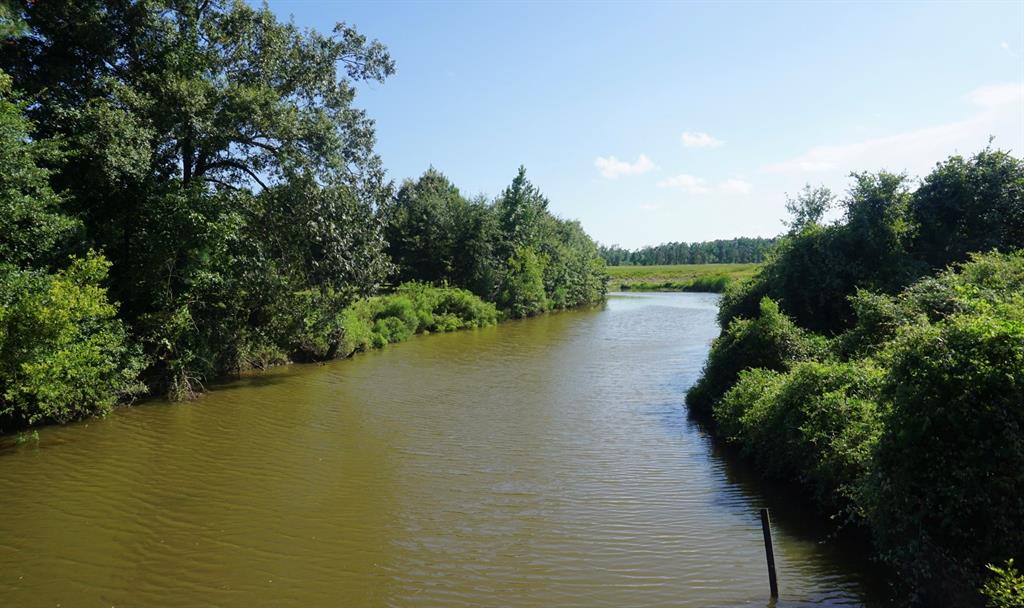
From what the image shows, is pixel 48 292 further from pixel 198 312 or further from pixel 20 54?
pixel 20 54

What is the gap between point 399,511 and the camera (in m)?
10.8

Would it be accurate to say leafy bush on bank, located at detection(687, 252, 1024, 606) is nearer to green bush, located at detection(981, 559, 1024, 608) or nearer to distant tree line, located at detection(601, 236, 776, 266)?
green bush, located at detection(981, 559, 1024, 608)

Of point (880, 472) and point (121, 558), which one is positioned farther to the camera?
point (121, 558)

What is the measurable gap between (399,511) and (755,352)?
11.0m

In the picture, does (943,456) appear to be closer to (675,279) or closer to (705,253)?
(675,279)

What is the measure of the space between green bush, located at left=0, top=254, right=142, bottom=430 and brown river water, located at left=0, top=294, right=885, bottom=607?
979mm

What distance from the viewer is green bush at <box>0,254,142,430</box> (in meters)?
12.3

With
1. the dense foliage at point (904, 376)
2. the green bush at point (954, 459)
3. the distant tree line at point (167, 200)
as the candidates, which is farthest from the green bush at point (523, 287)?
the green bush at point (954, 459)

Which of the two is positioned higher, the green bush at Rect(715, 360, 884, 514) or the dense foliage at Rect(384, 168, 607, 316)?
the dense foliage at Rect(384, 168, 607, 316)

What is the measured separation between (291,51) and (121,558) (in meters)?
16.7

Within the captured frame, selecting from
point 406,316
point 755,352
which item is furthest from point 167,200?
point 406,316

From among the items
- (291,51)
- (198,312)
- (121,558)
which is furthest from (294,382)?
(121,558)

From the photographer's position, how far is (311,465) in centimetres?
1330

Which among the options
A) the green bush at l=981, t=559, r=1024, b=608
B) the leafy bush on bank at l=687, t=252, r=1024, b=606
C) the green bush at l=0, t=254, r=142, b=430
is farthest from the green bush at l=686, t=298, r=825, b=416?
the green bush at l=0, t=254, r=142, b=430
